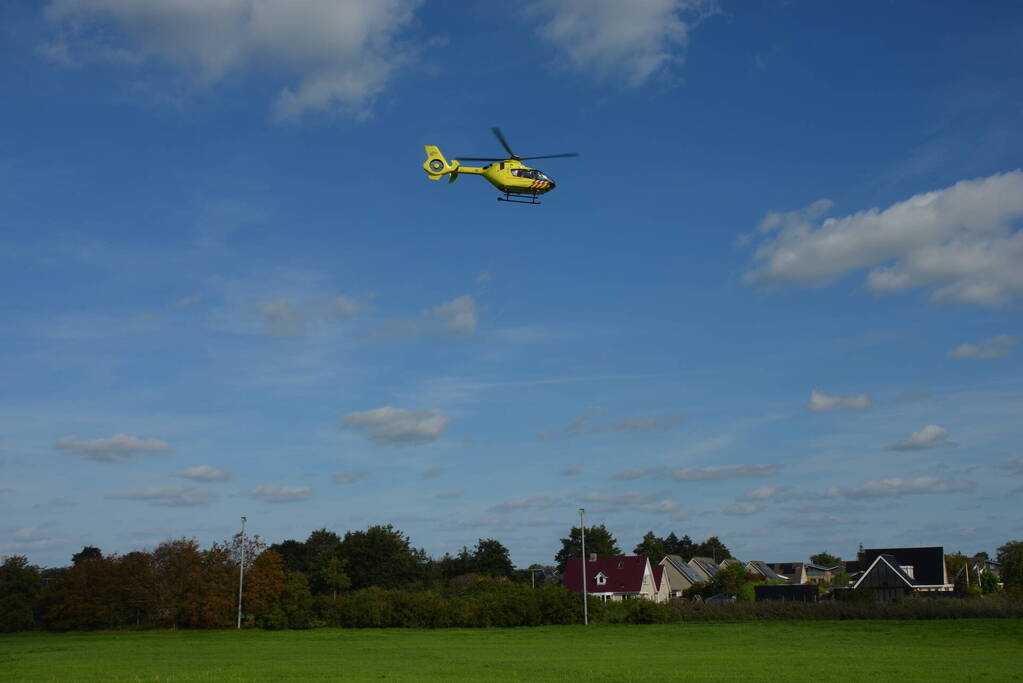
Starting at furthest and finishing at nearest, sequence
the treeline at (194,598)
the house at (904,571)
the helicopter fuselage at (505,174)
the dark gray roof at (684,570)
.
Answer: the dark gray roof at (684,570)
the house at (904,571)
the treeline at (194,598)
the helicopter fuselage at (505,174)

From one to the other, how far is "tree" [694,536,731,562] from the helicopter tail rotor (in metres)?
130

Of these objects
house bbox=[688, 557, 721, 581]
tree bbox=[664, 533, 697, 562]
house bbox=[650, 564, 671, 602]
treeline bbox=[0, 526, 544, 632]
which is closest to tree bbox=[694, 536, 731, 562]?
tree bbox=[664, 533, 697, 562]

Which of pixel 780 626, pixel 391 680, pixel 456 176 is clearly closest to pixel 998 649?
pixel 780 626

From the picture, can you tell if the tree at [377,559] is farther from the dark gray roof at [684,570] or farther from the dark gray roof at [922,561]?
the dark gray roof at [922,561]

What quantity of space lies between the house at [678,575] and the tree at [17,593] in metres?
62.7

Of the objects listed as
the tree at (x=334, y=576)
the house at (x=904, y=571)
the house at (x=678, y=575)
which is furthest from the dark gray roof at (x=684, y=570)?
the tree at (x=334, y=576)

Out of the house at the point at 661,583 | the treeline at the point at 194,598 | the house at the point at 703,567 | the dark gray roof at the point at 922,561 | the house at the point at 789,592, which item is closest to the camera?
the treeline at the point at 194,598

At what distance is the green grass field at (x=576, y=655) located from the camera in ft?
79.8

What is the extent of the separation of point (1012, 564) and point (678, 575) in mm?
36305

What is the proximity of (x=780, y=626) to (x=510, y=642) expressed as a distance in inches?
647

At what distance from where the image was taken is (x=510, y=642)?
139ft

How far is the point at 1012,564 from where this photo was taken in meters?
80.1

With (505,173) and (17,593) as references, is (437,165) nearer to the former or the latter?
(505,173)

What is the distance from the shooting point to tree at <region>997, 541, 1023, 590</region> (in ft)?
259
